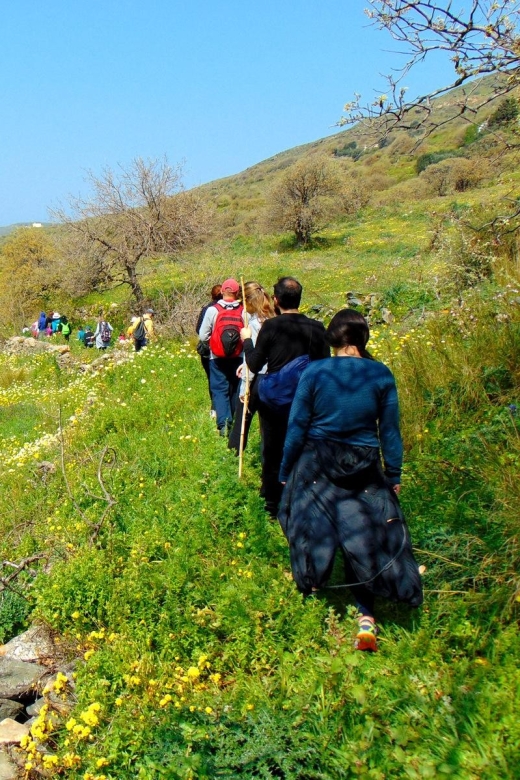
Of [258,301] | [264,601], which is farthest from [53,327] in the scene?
[264,601]

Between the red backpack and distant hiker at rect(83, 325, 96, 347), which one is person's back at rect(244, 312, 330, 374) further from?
distant hiker at rect(83, 325, 96, 347)

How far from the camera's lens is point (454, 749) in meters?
2.24

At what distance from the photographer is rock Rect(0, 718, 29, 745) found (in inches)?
132

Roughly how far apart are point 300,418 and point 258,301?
201 cm

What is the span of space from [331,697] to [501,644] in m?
0.86

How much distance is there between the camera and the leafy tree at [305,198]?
3012 centimetres

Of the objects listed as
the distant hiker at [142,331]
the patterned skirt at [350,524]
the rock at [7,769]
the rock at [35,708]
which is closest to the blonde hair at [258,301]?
A: the patterned skirt at [350,524]

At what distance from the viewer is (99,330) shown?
16328 mm

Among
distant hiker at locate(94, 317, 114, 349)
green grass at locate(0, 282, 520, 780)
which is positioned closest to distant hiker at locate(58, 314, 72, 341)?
distant hiker at locate(94, 317, 114, 349)

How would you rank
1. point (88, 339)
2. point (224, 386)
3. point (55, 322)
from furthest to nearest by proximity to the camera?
point (55, 322), point (88, 339), point (224, 386)

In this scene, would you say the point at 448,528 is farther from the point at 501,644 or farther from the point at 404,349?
the point at 404,349

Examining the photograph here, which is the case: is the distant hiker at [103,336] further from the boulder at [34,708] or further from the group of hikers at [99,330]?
the boulder at [34,708]

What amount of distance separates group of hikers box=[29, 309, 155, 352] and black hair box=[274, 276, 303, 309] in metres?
9.36

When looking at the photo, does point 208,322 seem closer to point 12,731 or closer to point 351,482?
point 351,482
